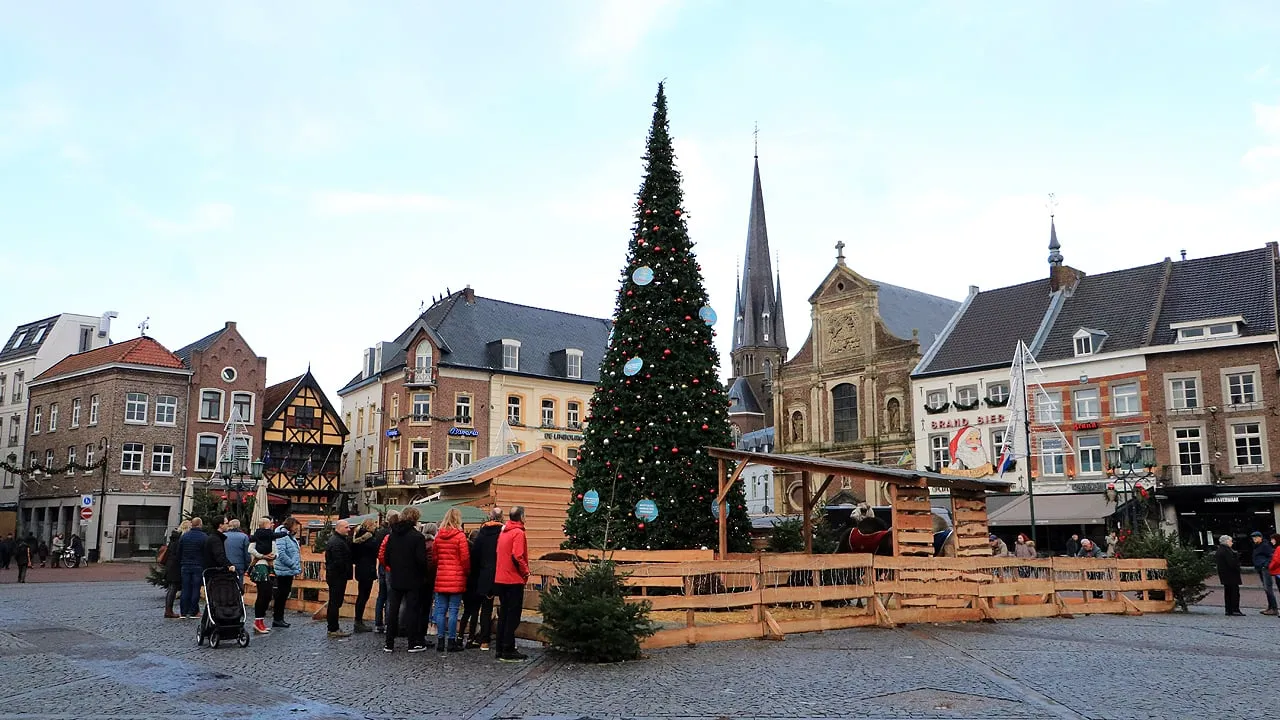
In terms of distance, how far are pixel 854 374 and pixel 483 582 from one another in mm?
40127

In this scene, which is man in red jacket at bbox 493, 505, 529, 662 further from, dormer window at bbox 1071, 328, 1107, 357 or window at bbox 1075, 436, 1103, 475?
dormer window at bbox 1071, 328, 1107, 357

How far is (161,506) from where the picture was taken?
47.9 m

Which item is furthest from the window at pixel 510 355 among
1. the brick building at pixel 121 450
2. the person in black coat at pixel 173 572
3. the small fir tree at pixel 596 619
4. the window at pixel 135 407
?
the small fir tree at pixel 596 619

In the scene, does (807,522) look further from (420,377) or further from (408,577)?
(420,377)

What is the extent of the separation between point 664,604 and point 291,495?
44.3 metres

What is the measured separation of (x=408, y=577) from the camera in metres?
11.9

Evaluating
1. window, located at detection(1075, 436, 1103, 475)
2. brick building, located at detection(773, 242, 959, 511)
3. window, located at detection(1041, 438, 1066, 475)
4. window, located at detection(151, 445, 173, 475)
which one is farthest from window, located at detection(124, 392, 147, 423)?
window, located at detection(1075, 436, 1103, 475)

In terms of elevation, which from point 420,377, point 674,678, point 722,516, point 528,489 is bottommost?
point 674,678

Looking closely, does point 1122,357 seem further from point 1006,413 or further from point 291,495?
point 291,495

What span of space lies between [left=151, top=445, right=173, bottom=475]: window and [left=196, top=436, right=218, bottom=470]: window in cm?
122

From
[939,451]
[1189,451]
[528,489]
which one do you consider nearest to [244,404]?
[528,489]

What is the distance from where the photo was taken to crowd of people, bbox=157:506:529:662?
11312mm

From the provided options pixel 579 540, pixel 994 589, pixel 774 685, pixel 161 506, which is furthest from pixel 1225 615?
pixel 161 506

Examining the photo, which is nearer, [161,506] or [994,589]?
[994,589]
